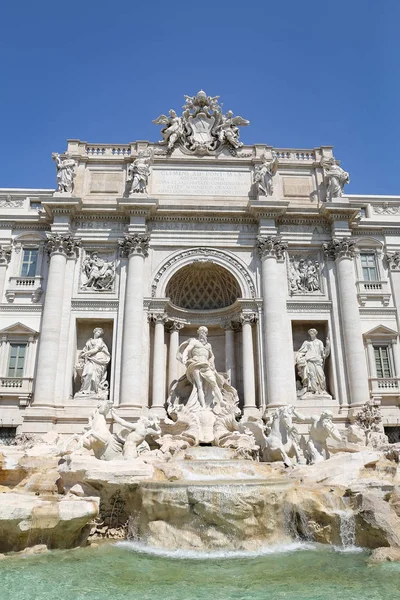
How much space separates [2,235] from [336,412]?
55.7 ft

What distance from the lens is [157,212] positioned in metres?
21.1

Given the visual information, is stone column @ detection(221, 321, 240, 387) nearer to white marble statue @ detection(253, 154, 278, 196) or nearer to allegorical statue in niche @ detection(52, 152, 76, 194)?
white marble statue @ detection(253, 154, 278, 196)

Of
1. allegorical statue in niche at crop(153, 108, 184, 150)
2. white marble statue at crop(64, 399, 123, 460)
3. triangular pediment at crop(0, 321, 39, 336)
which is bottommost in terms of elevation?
white marble statue at crop(64, 399, 123, 460)

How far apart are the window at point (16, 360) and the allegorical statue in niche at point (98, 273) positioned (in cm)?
377

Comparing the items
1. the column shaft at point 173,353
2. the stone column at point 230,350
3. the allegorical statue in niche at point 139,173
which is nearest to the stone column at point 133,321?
the column shaft at point 173,353

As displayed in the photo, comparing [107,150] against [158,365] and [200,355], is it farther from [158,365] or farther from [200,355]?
[200,355]

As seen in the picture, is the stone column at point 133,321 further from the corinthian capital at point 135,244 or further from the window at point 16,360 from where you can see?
the window at point 16,360

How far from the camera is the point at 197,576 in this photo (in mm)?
7820

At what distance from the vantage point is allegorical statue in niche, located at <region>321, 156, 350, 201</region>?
71.3 ft

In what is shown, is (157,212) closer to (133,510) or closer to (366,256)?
(366,256)

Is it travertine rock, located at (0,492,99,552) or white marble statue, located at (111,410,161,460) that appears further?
white marble statue, located at (111,410,161,460)

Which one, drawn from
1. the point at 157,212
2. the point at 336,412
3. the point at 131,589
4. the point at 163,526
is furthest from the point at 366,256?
the point at 131,589

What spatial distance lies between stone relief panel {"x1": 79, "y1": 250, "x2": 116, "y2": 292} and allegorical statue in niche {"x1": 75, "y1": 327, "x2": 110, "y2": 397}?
6.66 feet

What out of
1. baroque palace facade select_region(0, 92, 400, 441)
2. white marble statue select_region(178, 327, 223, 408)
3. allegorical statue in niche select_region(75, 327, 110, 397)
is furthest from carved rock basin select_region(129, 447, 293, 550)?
allegorical statue in niche select_region(75, 327, 110, 397)
